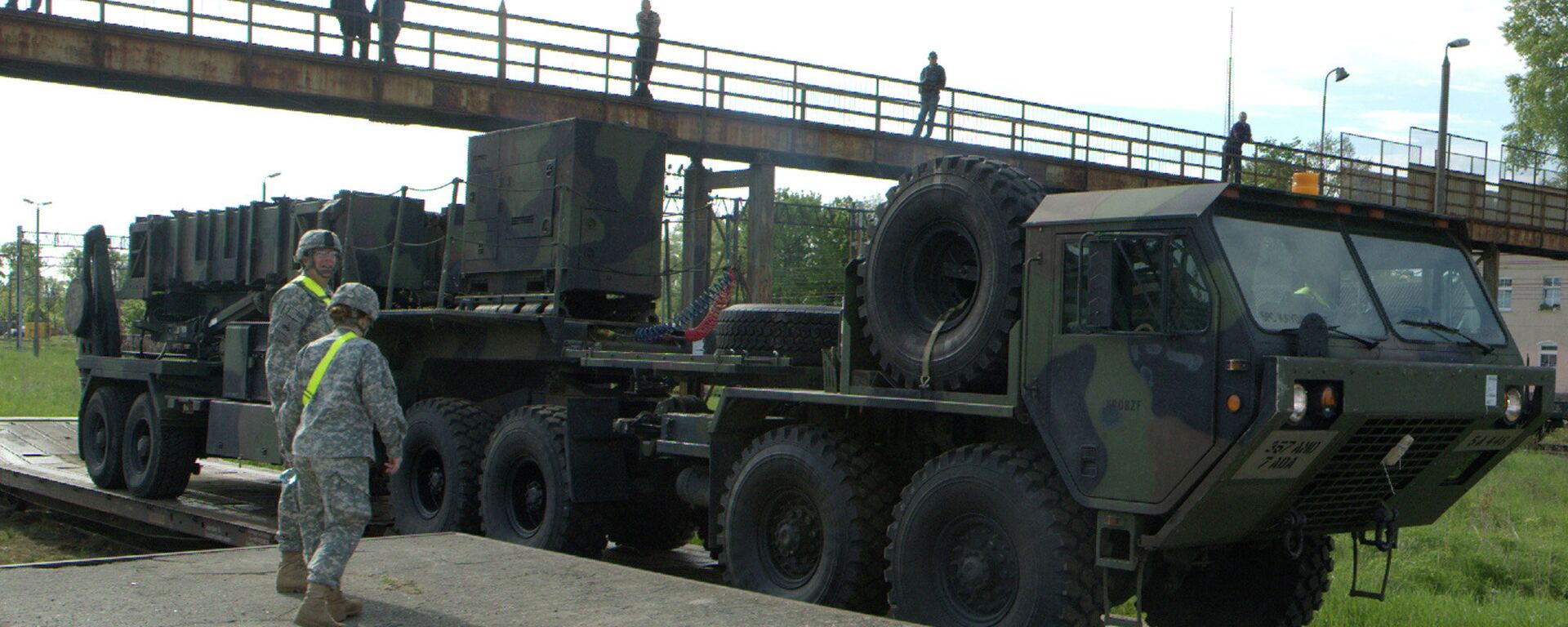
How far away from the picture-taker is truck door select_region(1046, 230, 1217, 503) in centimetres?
660

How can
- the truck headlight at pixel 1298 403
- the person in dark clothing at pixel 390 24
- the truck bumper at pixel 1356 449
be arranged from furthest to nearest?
1. the person in dark clothing at pixel 390 24
2. the truck bumper at pixel 1356 449
3. the truck headlight at pixel 1298 403

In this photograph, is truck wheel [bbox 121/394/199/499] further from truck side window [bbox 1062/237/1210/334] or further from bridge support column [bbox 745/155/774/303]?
truck side window [bbox 1062/237/1210/334]

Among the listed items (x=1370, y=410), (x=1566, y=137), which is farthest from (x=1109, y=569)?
(x=1566, y=137)

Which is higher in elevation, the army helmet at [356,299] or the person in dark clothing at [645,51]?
the person in dark clothing at [645,51]

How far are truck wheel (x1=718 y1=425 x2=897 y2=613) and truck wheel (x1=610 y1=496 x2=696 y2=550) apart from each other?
7.47 ft

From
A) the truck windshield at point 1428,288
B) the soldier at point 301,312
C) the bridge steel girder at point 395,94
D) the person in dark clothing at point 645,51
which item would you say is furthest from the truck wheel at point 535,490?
the person in dark clothing at point 645,51

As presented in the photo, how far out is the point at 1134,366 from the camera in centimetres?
680

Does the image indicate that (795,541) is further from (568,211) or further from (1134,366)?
(568,211)

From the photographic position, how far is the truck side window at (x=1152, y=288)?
6.65m

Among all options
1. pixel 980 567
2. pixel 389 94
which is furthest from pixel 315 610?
pixel 389 94

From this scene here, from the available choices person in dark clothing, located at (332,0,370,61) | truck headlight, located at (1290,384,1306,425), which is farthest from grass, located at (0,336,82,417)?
truck headlight, located at (1290,384,1306,425)

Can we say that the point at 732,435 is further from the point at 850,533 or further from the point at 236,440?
the point at 236,440

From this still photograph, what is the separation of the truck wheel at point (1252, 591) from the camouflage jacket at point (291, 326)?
457cm

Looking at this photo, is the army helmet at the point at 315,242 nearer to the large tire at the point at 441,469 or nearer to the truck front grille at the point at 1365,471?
the large tire at the point at 441,469
